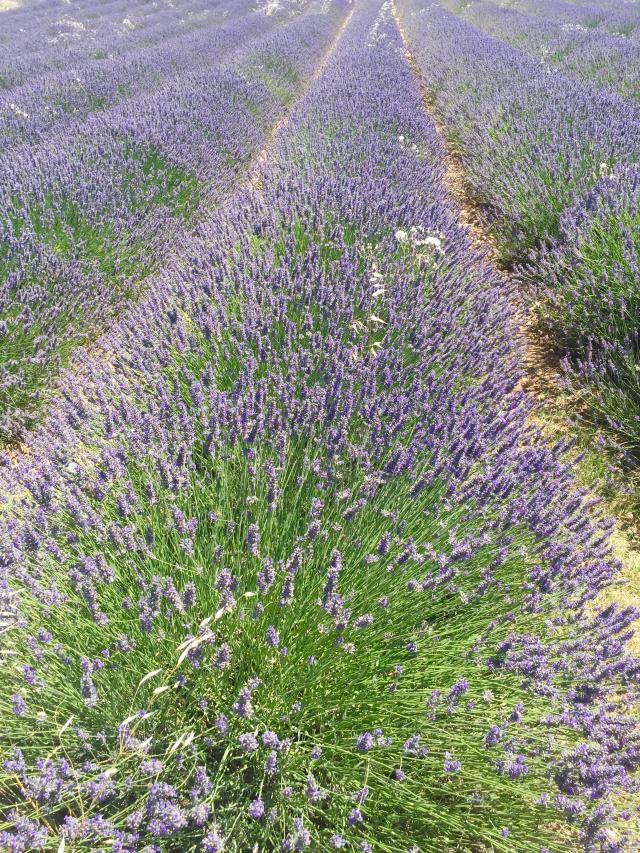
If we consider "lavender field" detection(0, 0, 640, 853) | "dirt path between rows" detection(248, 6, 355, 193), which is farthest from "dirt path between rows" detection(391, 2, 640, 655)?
"dirt path between rows" detection(248, 6, 355, 193)

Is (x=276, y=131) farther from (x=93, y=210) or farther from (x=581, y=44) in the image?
(x=581, y=44)

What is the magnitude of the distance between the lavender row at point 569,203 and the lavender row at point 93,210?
116 inches

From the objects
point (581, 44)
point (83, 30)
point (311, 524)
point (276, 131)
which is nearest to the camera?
point (311, 524)

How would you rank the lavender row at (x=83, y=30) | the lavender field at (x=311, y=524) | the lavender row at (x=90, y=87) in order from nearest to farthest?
the lavender field at (x=311, y=524), the lavender row at (x=90, y=87), the lavender row at (x=83, y=30)

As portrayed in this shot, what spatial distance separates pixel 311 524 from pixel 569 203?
4.19 metres

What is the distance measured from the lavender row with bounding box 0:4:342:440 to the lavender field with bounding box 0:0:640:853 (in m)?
0.03

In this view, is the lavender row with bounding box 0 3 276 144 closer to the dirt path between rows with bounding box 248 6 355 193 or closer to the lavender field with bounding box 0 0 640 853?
the dirt path between rows with bounding box 248 6 355 193

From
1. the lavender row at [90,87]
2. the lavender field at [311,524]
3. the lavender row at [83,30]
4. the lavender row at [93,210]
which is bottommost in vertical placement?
the lavender field at [311,524]

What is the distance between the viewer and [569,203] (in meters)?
4.46

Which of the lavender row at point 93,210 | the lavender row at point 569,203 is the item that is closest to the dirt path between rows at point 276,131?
the lavender row at point 93,210

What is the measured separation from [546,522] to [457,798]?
2.79 ft

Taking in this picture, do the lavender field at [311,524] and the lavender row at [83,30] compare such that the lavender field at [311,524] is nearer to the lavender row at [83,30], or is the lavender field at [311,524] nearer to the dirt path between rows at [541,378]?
the dirt path between rows at [541,378]

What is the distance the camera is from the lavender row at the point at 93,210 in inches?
122

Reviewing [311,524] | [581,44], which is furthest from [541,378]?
[581,44]
